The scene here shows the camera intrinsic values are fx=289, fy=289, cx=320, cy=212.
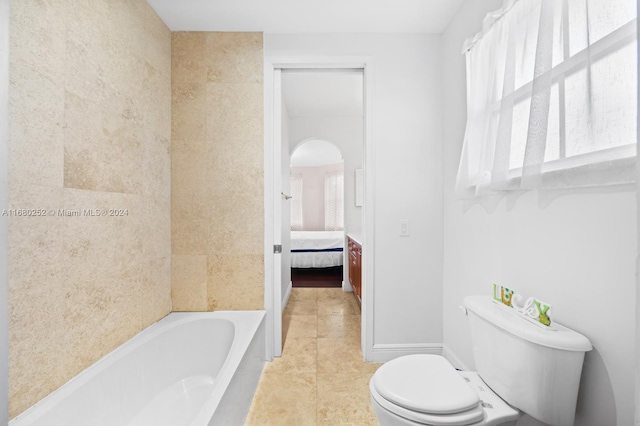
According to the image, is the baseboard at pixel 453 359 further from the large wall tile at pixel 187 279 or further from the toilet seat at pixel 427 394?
the large wall tile at pixel 187 279

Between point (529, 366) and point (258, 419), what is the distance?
51.1 inches

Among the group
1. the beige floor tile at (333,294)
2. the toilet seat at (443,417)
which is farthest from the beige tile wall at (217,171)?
the beige floor tile at (333,294)

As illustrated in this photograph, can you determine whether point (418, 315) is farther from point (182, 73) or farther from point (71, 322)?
point (182, 73)

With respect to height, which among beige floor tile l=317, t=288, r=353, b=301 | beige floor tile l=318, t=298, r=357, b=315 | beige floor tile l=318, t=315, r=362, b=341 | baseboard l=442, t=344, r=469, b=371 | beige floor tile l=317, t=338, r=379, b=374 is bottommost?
beige floor tile l=317, t=338, r=379, b=374

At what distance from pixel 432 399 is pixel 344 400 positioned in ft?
2.63

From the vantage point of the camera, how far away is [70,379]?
1225 millimetres

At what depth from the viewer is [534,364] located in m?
0.99

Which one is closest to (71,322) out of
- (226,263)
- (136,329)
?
(136,329)

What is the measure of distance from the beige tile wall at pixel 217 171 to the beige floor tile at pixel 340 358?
1.96ft

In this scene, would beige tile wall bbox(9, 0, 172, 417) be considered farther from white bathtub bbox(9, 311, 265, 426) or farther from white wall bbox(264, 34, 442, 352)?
white wall bbox(264, 34, 442, 352)

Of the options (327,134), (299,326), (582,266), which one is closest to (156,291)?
(299,326)

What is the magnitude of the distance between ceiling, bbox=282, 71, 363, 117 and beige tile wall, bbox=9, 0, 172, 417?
4.70 feet

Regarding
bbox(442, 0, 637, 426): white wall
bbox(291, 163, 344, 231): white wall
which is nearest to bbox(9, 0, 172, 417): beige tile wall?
bbox(442, 0, 637, 426): white wall

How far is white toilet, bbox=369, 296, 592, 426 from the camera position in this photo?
953 millimetres
